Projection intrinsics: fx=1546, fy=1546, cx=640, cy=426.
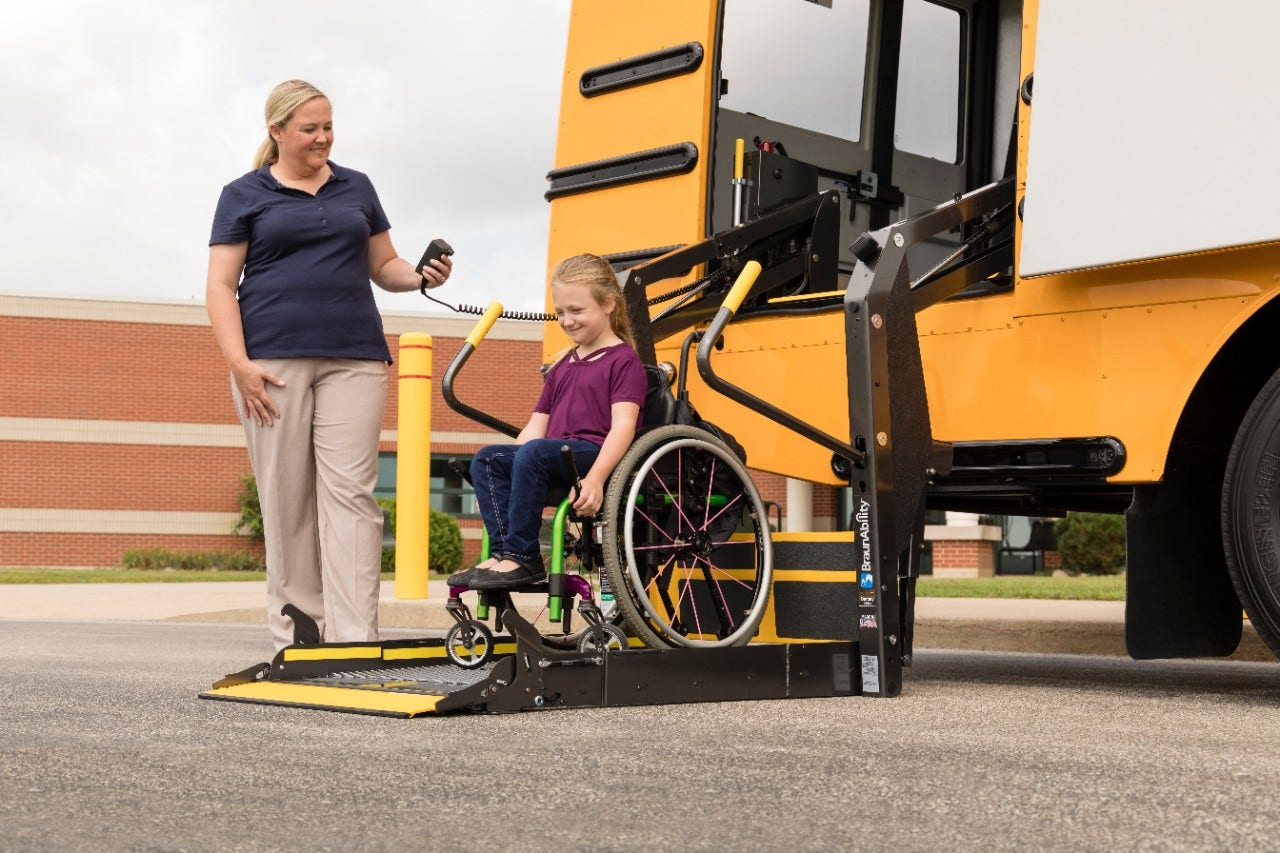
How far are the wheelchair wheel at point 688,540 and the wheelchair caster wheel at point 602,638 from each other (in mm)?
55

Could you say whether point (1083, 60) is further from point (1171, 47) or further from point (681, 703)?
point (681, 703)

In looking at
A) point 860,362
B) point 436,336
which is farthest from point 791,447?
point 436,336

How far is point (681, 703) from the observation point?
420 cm

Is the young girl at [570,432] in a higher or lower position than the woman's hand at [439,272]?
lower

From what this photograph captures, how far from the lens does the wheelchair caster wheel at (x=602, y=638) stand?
4.24 m

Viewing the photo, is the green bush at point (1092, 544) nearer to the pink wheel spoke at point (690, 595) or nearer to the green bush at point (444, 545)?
the green bush at point (444, 545)

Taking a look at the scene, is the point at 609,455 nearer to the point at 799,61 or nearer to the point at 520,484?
the point at 520,484

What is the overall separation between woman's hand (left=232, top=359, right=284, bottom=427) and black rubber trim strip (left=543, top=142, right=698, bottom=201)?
1553 millimetres

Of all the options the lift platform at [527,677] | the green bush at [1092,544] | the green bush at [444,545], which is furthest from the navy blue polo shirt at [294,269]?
the green bush at [444,545]

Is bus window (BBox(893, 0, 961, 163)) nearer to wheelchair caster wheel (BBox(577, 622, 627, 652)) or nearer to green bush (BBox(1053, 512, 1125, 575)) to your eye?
wheelchair caster wheel (BBox(577, 622, 627, 652))

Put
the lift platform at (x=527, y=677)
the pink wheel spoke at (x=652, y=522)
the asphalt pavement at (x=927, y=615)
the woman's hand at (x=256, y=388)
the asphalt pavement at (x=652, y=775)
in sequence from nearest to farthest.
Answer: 1. the asphalt pavement at (x=652, y=775)
2. the lift platform at (x=527, y=677)
3. the pink wheel spoke at (x=652, y=522)
4. the woman's hand at (x=256, y=388)
5. the asphalt pavement at (x=927, y=615)

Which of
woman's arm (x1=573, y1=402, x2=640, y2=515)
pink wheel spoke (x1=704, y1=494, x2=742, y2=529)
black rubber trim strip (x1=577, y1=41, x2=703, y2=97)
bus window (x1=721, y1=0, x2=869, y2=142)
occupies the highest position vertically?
bus window (x1=721, y1=0, x2=869, y2=142)

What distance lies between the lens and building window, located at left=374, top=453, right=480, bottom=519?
98.6 ft

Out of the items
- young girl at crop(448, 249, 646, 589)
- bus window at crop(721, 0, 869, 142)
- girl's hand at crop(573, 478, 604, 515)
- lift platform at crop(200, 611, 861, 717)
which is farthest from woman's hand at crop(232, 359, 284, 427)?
bus window at crop(721, 0, 869, 142)
